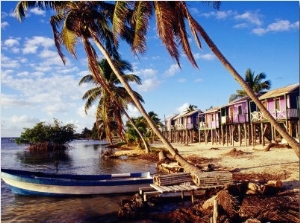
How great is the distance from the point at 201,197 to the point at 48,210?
6.45 metres

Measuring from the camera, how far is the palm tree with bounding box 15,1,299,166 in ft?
36.4

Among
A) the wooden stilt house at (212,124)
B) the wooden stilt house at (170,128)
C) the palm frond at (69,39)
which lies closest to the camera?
the palm frond at (69,39)

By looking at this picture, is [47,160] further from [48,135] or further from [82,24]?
[82,24]

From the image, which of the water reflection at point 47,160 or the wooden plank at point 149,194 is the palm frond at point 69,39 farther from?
the water reflection at point 47,160

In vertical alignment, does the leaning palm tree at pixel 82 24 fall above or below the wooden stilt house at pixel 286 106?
above

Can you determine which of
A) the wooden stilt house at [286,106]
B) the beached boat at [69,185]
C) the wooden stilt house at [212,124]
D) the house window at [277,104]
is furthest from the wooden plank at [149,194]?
the wooden stilt house at [212,124]

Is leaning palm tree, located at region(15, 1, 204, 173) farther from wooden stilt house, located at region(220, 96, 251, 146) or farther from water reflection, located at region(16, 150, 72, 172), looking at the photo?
wooden stilt house, located at region(220, 96, 251, 146)

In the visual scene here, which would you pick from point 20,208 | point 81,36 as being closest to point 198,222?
point 20,208

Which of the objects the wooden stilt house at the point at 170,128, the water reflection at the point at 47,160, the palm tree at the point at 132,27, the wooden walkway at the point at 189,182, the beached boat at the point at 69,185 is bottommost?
the water reflection at the point at 47,160

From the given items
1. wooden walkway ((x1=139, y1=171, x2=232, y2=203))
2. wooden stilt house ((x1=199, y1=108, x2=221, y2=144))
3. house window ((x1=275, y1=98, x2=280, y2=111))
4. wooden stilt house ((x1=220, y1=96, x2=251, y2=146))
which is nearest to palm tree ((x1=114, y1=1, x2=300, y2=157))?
wooden walkway ((x1=139, y1=171, x2=232, y2=203))

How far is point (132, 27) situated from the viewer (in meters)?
16.7

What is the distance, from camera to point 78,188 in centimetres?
1456

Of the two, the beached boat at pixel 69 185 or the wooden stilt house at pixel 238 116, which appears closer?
the beached boat at pixel 69 185

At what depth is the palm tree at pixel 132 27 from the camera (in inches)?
437
